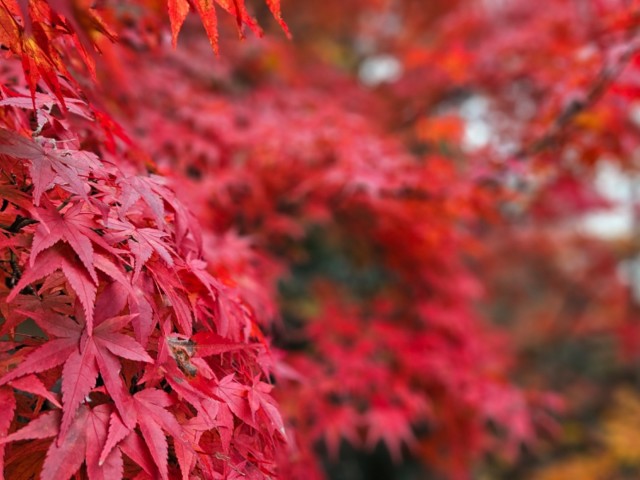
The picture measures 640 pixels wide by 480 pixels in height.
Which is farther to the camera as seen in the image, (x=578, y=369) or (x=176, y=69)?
(x=578, y=369)

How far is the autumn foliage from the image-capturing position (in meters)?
0.90

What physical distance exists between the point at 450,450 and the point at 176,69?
Result: 294 centimetres

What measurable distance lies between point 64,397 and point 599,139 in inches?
132

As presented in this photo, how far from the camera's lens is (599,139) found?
11.1ft

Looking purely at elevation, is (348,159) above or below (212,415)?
above

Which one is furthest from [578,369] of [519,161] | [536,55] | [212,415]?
[212,415]

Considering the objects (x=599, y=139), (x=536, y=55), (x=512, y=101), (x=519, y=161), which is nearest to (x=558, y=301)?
(x=512, y=101)

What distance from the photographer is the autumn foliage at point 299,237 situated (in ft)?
2.94

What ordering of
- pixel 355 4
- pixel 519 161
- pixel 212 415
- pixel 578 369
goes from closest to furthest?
pixel 212 415 → pixel 519 161 → pixel 355 4 → pixel 578 369

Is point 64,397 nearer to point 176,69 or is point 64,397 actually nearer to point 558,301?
point 176,69

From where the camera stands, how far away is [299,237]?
4.12 m

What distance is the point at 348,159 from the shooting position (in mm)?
2676

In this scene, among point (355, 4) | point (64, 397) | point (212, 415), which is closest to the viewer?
point (64, 397)

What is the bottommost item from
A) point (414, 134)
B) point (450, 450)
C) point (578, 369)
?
point (450, 450)
